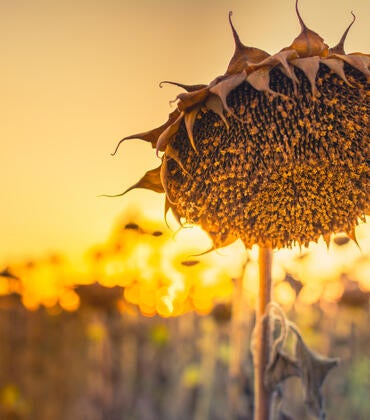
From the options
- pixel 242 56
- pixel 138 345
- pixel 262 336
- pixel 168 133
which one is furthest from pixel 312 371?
pixel 138 345

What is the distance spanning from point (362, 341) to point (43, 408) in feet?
20.4

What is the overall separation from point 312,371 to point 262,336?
0.68 ft

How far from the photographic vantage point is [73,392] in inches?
433

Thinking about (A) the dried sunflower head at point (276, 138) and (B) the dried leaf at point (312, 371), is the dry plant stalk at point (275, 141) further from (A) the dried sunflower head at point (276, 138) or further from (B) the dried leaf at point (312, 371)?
(B) the dried leaf at point (312, 371)

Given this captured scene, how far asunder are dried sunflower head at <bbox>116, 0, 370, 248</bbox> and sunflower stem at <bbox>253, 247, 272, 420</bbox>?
0.33 meters

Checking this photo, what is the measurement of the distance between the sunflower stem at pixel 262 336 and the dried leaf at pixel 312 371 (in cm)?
11

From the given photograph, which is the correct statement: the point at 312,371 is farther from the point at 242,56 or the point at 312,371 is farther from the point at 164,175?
the point at 242,56

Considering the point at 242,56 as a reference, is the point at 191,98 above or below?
below

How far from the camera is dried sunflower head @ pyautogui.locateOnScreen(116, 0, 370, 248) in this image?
1902 millimetres

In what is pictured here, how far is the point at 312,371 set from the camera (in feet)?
7.73

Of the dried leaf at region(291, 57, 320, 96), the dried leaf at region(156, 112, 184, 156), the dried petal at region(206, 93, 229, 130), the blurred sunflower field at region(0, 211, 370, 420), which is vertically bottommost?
the blurred sunflower field at region(0, 211, 370, 420)

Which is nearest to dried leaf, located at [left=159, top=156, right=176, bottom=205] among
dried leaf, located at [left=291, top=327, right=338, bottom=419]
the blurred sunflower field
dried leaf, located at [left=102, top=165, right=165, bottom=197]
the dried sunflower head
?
the dried sunflower head

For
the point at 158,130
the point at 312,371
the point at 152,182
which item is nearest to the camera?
the point at 158,130

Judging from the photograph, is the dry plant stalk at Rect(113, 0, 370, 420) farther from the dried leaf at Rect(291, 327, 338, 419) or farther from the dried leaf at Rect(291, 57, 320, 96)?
the dried leaf at Rect(291, 327, 338, 419)
